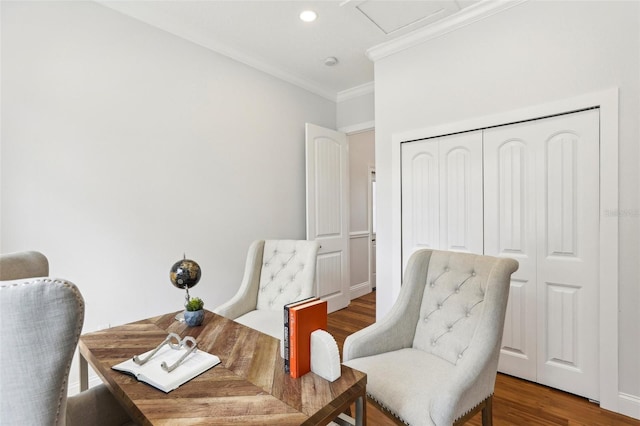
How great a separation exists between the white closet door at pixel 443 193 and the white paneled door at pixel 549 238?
0.10 m

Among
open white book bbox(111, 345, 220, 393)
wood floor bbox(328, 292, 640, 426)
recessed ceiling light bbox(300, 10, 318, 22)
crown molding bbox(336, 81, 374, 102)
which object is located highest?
recessed ceiling light bbox(300, 10, 318, 22)

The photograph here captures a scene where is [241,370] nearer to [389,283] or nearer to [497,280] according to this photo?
[497,280]

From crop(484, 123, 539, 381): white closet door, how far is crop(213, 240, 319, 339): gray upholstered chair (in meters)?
1.42

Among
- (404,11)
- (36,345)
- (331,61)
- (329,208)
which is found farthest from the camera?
(329,208)

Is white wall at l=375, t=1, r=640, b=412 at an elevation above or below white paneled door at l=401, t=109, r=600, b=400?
above

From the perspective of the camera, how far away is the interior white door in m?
3.61

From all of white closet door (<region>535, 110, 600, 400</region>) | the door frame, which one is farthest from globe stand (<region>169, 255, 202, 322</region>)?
the door frame

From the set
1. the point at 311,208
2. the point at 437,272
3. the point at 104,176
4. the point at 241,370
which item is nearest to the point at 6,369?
the point at 241,370

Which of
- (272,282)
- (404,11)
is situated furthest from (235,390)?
(404,11)

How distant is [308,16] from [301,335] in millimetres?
2437

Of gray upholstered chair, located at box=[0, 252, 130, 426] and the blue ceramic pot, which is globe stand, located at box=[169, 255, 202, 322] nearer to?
the blue ceramic pot

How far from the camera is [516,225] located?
7.43 feet

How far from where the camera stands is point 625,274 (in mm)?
1853

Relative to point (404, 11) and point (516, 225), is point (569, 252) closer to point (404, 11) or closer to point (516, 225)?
point (516, 225)
